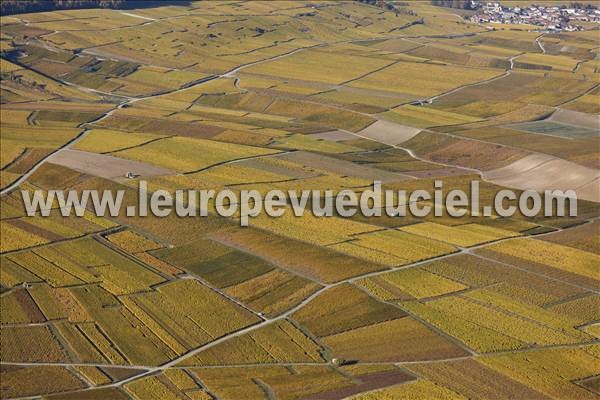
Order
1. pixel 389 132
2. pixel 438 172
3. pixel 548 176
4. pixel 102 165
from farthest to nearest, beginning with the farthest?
pixel 389 132 → pixel 438 172 → pixel 102 165 → pixel 548 176

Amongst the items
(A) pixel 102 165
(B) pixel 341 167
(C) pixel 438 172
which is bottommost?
(C) pixel 438 172

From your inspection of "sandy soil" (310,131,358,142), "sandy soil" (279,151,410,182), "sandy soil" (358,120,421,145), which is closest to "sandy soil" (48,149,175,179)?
"sandy soil" (279,151,410,182)

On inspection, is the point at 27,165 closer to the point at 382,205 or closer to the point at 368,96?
the point at 382,205

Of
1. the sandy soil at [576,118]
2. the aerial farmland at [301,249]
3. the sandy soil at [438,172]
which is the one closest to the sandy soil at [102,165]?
the aerial farmland at [301,249]

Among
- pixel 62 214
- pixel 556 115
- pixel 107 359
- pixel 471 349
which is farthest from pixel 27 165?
pixel 556 115

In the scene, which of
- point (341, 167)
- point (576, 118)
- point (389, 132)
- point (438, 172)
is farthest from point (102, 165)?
point (576, 118)

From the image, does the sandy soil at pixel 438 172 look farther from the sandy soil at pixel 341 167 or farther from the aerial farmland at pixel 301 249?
the sandy soil at pixel 341 167

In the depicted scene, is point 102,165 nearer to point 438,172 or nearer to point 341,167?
point 341,167
